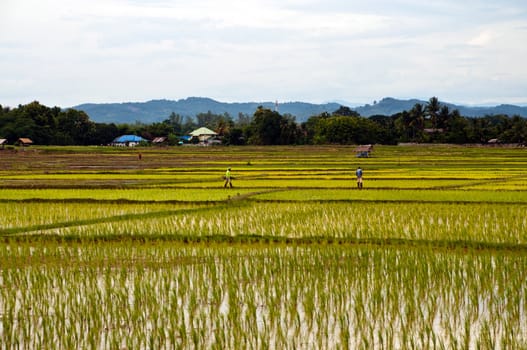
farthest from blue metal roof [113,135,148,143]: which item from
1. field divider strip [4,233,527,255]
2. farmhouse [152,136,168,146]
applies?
field divider strip [4,233,527,255]

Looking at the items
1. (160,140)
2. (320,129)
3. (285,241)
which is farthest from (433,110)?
(285,241)

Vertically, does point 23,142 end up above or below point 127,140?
above

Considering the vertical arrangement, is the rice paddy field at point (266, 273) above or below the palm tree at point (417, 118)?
below

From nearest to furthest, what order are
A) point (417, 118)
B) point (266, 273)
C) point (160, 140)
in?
point (266, 273), point (417, 118), point (160, 140)

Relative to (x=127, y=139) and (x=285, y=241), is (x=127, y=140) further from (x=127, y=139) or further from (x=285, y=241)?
(x=285, y=241)

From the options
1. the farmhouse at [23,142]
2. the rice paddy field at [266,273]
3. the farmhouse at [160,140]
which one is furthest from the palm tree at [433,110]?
the rice paddy field at [266,273]

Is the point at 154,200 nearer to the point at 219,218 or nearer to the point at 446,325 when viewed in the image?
the point at 219,218

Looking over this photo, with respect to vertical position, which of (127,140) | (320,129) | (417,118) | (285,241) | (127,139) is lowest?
(285,241)

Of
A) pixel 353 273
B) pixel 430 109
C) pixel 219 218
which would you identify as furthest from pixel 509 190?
pixel 430 109

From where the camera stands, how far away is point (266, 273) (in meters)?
8.77

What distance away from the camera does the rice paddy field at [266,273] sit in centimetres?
641

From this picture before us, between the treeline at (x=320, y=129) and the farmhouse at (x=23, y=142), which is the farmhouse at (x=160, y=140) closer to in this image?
the treeline at (x=320, y=129)

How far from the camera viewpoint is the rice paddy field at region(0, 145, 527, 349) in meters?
6.41

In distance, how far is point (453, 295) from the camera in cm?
762
